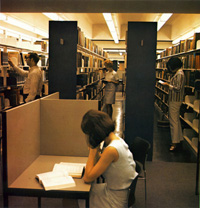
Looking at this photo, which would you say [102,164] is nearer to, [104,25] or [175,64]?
[175,64]

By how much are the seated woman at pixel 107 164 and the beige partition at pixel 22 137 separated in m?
0.51

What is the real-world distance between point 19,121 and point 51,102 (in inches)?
23.8

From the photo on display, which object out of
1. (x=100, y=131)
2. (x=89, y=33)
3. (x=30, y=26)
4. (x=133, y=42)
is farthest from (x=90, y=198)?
(x=89, y=33)

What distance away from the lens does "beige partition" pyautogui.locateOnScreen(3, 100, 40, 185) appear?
1966 millimetres

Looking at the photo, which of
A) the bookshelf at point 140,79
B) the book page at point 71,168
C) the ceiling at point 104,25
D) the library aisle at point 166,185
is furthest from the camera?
the ceiling at point 104,25

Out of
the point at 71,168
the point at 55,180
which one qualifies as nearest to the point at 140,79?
the point at 71,168

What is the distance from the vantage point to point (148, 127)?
172 inches

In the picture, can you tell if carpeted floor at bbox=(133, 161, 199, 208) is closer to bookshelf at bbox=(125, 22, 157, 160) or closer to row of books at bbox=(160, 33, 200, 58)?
bookshelf at bbox=(125, 22, 157, 160)

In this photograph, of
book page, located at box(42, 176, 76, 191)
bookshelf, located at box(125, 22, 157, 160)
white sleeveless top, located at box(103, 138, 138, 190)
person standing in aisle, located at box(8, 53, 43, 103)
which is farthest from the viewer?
person standing in aisle, located at box(8, 53, 43, 103)

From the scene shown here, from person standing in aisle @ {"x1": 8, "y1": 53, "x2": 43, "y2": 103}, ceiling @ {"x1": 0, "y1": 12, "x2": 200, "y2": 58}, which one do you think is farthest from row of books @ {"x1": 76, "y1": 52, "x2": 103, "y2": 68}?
ceiling @ {"x1": 0, "y1": 12, "x2": 200, "y2": 58}

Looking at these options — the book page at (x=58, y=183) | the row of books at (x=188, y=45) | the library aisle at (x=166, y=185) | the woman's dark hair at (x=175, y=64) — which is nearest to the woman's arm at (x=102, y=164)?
the book page at (x=58, y=183)

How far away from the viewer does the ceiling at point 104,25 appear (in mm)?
9223

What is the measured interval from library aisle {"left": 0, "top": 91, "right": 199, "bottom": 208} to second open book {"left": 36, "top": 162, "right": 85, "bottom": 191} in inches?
8.5

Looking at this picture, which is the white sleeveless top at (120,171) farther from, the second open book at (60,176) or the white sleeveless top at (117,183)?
the second open book at (60,176)
